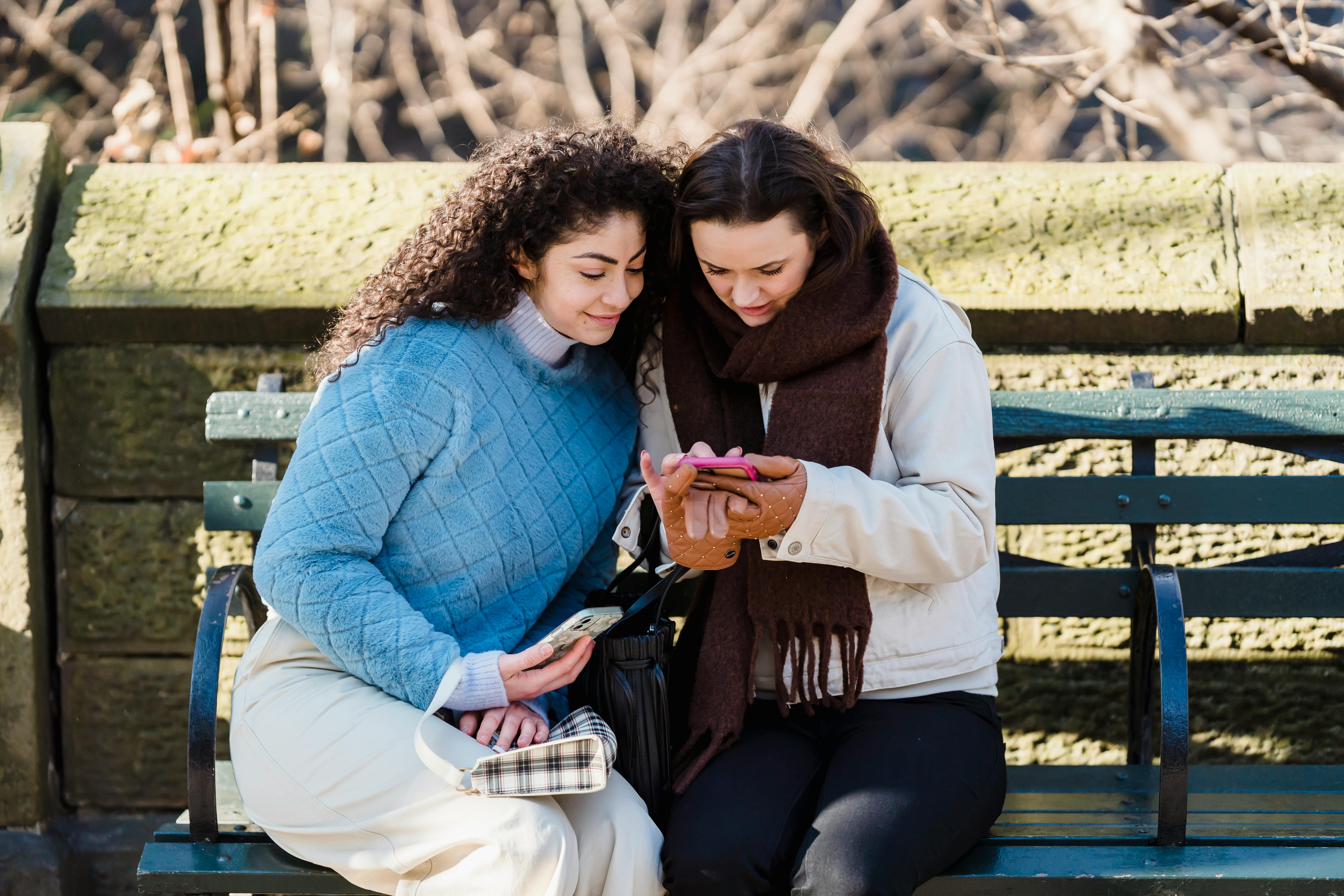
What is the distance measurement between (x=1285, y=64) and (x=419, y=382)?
2.72m

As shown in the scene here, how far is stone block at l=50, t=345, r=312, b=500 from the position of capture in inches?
107

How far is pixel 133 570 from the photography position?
277 cm

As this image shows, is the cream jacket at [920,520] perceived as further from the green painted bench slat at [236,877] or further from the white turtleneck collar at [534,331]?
the green painted bench slat at [236,877]

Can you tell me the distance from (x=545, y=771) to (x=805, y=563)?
0.57 meters

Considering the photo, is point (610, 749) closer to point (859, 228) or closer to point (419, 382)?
point (419, 382)

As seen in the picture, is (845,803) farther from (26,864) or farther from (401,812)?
(26,864)

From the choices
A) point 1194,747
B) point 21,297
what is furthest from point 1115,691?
point 21,297

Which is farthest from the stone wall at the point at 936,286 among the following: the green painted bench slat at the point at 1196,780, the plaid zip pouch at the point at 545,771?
the plaid zip pouch at the point at 545,771

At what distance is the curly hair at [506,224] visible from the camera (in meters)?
2.06

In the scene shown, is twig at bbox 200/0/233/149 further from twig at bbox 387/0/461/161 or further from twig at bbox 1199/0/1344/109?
twig at bbox 1199/0/1344/109

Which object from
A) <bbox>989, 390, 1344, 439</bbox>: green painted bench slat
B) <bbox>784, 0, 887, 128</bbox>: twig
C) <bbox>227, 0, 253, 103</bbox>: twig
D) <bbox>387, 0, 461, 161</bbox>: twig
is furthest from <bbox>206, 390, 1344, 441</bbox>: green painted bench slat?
<bbox>387, 0, 461, 161</bbox>: twig

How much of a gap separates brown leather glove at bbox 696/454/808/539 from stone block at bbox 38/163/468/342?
121cm

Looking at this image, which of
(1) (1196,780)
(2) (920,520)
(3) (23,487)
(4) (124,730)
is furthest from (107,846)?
(1) (1196,780)

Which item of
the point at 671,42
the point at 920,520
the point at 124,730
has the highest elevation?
the point at 671,42
